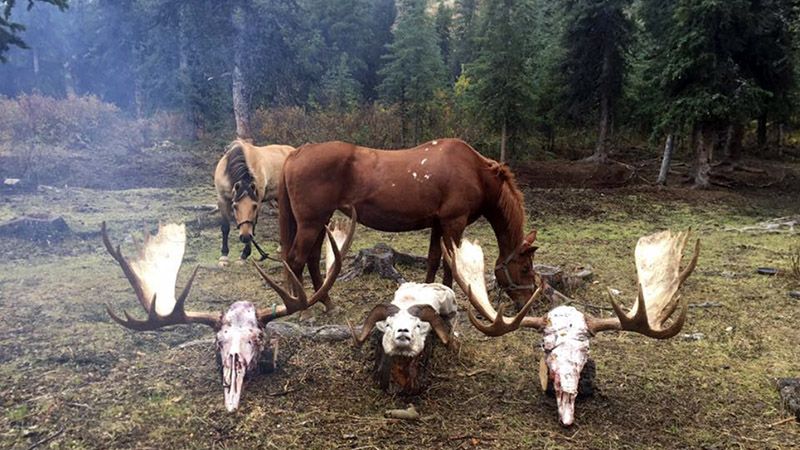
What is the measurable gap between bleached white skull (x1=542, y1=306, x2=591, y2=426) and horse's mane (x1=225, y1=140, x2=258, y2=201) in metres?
4.97

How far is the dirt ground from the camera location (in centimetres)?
367

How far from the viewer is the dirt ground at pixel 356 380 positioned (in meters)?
3.67

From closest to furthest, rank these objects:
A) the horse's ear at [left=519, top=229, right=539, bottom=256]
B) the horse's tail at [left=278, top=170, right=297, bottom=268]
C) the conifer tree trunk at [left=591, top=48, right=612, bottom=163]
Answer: the horse's ear at [left=519, top=229, right=539, bottom=256], the horse's tail at [left=278, top=170, right=297, bottom=268], the conifer tree trunk at [left=591, top=48, right=612, bottom=163]

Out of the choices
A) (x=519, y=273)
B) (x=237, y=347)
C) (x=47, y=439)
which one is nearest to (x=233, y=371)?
(x=237, y=347)

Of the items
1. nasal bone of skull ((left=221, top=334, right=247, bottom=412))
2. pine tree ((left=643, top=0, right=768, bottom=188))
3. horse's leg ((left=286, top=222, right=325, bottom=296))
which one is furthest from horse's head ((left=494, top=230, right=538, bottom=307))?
pine tree ((left=643, top=0, right=768, bottom=188))

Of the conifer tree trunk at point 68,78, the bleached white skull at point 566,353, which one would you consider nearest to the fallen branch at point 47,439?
the bleached white skull at point 566,353

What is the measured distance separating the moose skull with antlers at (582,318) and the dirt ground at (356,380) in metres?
0.38

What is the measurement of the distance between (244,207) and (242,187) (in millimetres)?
286

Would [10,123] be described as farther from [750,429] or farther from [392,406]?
[750,429]

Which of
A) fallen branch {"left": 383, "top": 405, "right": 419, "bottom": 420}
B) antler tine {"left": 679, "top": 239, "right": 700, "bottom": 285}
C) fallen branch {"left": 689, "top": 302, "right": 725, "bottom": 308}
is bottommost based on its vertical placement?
fallen branch {"left": 689, "top": 302, "right": 725, "bottom": 308}

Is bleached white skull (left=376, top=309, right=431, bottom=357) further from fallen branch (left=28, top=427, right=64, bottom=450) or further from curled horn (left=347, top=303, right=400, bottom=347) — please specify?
fallen branch (left=28, top=427, right=64, bottom=450)

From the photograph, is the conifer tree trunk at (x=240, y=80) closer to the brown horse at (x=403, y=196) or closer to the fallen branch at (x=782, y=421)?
the brown horse at (x=403, y=196)

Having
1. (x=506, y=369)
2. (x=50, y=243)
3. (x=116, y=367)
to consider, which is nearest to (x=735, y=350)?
(x=506, y=369)

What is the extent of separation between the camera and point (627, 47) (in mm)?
17906
